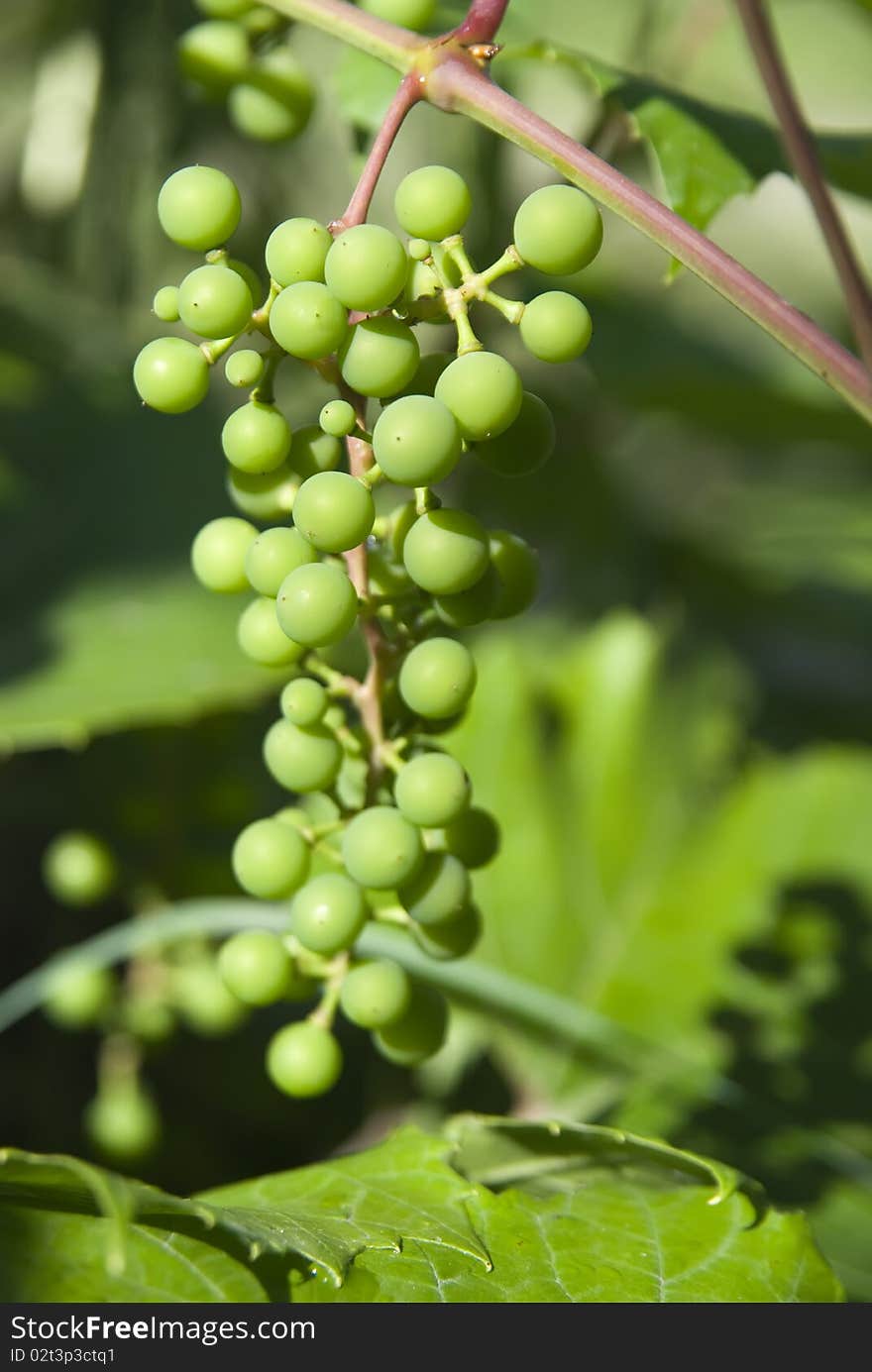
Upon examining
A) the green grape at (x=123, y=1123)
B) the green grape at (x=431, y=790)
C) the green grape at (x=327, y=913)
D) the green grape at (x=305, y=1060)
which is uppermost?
the green grape at (x=431, y=790)

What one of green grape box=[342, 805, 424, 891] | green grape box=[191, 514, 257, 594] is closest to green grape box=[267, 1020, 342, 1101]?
green grape box=[342, 805, 424, 891]

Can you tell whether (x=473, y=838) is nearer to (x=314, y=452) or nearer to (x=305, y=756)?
(x=305, y=756)

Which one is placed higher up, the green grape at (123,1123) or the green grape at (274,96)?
the green grape at (274,96)

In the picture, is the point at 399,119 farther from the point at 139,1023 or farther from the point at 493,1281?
the point at 139,1023

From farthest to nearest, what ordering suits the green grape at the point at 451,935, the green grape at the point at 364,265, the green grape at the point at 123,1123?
the green grape at the point at 123,1123
the green grape at the point at 451,935
the green grape at the point at 364,265

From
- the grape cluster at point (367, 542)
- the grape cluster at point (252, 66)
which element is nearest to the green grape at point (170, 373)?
the grape cluster at point (367, 542)

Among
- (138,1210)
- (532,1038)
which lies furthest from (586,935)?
(138,1210)

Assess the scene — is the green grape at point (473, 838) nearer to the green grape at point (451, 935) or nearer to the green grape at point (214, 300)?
the green grape at point (451, 935)

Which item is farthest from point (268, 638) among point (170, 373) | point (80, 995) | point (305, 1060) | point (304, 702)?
point (80, 995)
